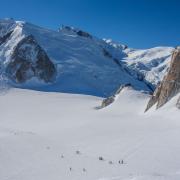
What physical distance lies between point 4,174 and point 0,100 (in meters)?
40.9

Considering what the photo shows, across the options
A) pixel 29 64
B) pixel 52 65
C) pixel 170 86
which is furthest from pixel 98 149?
pixel 52 65

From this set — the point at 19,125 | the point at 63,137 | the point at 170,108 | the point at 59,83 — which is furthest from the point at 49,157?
the point at 59,83

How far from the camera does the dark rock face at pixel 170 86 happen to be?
31406 millimetres

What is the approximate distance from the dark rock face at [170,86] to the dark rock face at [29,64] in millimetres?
42690

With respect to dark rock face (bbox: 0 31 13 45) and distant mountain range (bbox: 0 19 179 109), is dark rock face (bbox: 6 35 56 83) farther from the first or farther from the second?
dark rock face (bbox: 0 31 13 45)

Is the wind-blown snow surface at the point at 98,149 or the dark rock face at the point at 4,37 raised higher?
the dark rock face at the point at 4,37

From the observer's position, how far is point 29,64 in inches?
3039

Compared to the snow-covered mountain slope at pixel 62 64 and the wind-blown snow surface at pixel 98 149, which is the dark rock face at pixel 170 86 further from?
the snow-covered mountain slope at pixel 62 64

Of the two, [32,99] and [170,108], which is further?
[32,99]

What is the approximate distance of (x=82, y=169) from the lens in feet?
46.3

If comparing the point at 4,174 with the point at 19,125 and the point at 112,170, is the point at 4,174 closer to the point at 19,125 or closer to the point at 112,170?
the point at 112,170

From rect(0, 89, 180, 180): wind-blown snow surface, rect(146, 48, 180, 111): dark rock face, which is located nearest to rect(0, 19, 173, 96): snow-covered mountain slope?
rect(146, 48, 180, 111): dark rock face

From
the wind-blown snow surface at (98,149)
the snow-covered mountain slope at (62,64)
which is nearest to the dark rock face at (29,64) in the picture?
the snow-covered mountain slope at (62,64)

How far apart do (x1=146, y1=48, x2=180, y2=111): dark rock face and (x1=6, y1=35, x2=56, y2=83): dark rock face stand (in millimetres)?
42690
